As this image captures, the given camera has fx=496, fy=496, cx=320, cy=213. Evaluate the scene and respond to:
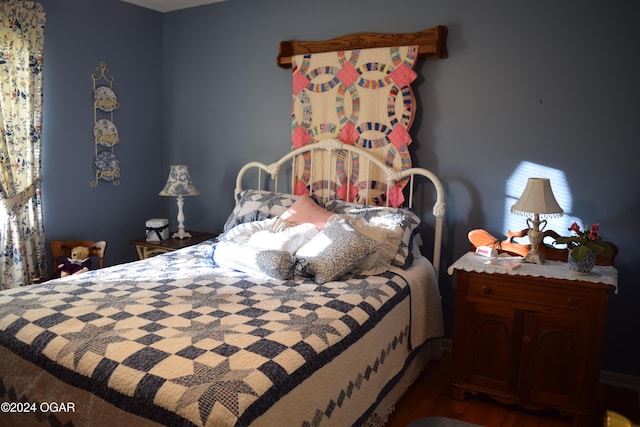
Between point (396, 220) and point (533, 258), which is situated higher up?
point (396, 220)

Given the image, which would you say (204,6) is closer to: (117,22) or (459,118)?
(117,22)

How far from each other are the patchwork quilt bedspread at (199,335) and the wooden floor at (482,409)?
0.35 metres

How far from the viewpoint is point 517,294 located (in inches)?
96.3

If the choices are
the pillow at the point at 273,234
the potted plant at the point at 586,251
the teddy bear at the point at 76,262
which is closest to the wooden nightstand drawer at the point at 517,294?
the potted plant at the point at 586,251

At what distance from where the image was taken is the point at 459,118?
3051mm

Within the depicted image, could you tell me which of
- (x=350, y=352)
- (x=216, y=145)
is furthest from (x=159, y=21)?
(x=350, y=352)

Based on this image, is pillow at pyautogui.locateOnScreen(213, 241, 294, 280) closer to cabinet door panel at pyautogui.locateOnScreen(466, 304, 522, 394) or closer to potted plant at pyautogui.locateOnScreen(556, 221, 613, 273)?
cabinet door panel at pyautogui.locateOnScreen(466, 304, 522, 394)

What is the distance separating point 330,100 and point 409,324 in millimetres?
1611

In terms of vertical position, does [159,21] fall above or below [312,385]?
above

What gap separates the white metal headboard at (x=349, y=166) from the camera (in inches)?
118

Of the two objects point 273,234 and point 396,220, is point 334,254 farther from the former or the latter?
point 396,220

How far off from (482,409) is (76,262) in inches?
103

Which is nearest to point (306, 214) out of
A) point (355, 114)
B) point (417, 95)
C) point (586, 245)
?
point (355, 114)

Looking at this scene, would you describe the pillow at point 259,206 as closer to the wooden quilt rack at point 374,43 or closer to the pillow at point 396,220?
the pillow at point 396,220
